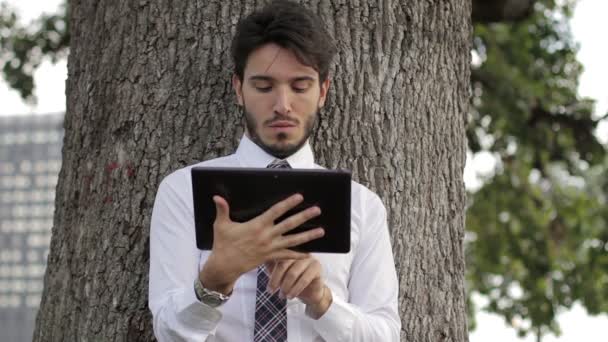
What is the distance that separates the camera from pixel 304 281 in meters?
2.59

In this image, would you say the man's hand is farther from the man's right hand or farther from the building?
the building

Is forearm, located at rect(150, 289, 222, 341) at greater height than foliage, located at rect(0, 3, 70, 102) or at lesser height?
lesser

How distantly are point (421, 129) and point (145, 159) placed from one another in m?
1.29

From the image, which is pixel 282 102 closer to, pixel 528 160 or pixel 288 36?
pixel 288 36

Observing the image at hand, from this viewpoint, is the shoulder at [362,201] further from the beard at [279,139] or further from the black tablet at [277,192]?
the black tablet at [277,192]

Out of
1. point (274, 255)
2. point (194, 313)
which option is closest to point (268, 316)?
point (194, 313)

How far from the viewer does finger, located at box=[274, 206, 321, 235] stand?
2.46 meters

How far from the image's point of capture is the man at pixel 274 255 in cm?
257

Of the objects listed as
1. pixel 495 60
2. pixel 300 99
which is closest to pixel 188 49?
pixel 300 99

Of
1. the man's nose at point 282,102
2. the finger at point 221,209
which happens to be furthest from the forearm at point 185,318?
the man's nose at point 282,102

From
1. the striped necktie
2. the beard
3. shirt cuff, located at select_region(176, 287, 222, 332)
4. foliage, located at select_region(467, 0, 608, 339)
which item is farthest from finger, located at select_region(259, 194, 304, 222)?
foliage, located at select_region(467, 0, 608, 339)

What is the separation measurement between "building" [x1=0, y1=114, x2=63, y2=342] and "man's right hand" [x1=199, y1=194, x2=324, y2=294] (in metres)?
22.6

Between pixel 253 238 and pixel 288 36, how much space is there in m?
0.88

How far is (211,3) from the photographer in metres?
3.94
